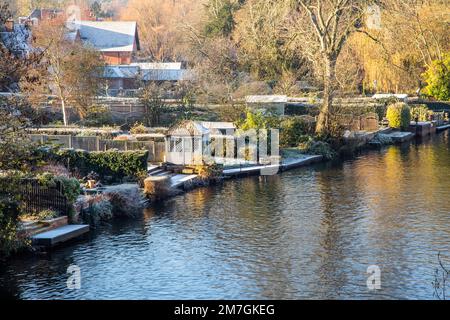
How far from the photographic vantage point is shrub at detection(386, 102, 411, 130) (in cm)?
4491

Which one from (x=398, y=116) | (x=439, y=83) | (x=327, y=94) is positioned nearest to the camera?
(x=327, y=94)

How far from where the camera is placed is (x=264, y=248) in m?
18.0

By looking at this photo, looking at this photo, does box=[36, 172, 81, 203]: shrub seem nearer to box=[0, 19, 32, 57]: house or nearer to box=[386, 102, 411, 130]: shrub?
box=[0, 19, 32, 57]: house

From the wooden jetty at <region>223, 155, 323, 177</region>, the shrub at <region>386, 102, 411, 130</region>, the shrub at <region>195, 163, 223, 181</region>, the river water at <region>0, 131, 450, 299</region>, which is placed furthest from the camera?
the shrub at <region>386, 102, 411, 130</region>

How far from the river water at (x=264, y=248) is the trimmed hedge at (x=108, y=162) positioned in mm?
2239

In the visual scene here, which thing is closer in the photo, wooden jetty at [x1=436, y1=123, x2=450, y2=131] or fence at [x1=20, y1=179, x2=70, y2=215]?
fence at [x1=20, y1=179, x2=70, y2=215]

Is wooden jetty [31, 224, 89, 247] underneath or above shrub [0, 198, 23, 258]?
underneath

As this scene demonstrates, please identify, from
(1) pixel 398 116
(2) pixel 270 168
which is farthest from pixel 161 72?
(2) pixel 270 168

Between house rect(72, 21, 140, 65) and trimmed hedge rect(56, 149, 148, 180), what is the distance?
50.2 meters

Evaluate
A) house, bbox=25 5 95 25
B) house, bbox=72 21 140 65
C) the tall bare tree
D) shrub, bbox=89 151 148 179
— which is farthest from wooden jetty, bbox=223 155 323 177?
house, bbox=72 21 140 65

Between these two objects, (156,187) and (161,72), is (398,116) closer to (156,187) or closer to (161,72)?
(161,72)

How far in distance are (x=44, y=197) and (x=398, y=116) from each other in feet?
A: 101

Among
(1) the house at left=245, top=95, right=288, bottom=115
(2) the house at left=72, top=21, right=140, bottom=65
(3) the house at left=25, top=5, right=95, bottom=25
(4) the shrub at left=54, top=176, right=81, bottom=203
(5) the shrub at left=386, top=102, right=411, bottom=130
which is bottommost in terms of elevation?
(4) the shrub at left=54, top=176, right=81, bottom=203

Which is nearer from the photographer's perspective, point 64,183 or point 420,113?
point 64,183
